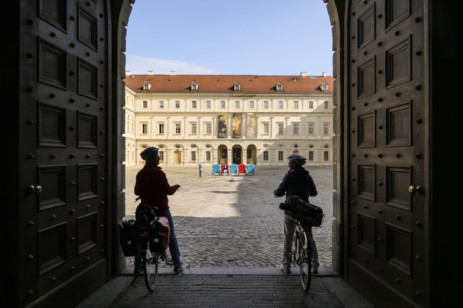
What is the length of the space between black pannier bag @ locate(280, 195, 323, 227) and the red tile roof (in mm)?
52847

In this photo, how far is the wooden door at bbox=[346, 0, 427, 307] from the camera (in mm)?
2988

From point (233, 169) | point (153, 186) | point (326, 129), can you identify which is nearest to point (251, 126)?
point (326, 129)

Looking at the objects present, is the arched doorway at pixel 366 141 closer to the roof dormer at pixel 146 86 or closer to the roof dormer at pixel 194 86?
the roof dormer at pixel 194 86

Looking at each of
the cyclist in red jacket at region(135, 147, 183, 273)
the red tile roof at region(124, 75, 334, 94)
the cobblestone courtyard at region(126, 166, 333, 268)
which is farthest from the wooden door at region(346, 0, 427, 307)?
the red tile roof at region(124, 75, 334, 94)

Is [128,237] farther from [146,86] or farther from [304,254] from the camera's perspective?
[146,86]

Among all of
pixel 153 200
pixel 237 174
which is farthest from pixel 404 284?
pixel 237 174

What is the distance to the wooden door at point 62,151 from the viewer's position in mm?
2865

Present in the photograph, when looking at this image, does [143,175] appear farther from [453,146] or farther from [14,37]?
[453,146]

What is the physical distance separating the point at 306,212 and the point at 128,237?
213 cm

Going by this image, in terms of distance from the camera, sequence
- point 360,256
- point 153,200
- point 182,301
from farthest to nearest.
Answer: point 153,200
point 360,256
point 182,301

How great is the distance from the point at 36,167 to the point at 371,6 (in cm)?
395

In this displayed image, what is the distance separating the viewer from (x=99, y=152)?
4.23m

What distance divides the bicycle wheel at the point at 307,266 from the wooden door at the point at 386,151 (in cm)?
66

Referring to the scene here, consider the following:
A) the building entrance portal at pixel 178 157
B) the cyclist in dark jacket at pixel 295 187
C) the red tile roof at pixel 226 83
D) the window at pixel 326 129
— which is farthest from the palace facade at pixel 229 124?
the cyclist in dark jacket at pixel 295 187
